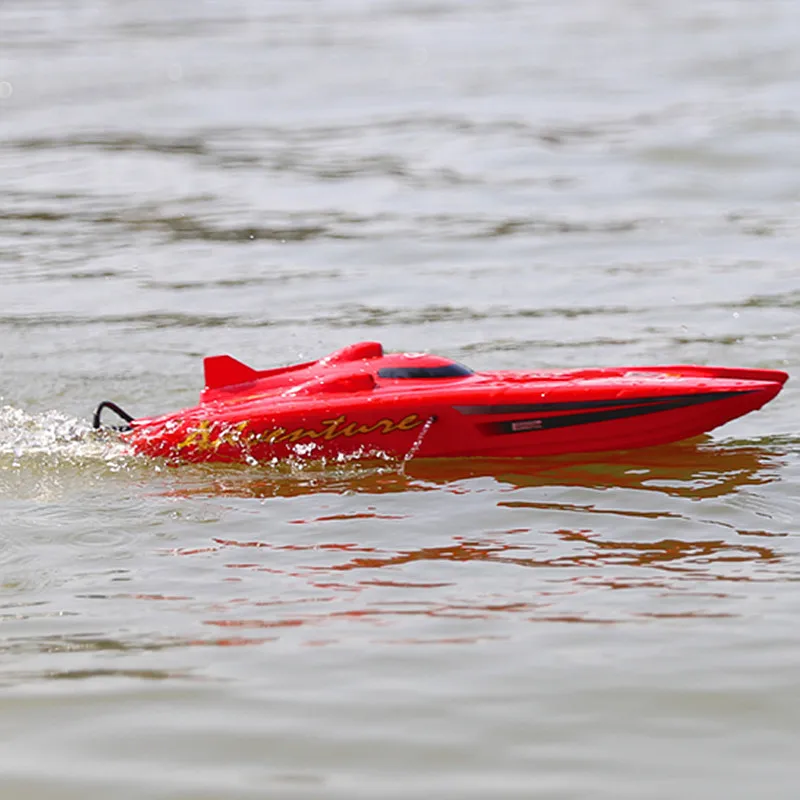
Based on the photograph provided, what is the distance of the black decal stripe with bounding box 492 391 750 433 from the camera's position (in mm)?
8914

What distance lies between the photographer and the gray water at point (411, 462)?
17.8ft

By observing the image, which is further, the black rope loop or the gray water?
the black rope loop

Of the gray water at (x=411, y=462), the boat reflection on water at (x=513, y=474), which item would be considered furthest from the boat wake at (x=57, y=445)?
the boat reflection on water at (x=513, y=474)

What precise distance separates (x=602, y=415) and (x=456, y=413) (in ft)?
2.87

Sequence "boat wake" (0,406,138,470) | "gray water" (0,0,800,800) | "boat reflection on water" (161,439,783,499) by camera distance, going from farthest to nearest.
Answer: "boat wake" (0,406,138,470) → "boat reflection on water" (161,439,783,499) → "gray water" (0,0,800,800)

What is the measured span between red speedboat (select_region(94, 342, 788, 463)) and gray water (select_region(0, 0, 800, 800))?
0.59 feet

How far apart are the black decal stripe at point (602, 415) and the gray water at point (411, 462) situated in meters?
0.25

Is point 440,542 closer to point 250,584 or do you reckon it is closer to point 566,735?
point 250,584

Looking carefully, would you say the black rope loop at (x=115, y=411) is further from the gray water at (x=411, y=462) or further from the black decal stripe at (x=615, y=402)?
the black decal stripe at (x=615, y=402)

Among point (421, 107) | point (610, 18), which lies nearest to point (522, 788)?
point (421, 107)

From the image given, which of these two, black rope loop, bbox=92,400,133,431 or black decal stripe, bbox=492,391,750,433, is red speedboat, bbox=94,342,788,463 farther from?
black rope loop, bbox=92,400,133,431

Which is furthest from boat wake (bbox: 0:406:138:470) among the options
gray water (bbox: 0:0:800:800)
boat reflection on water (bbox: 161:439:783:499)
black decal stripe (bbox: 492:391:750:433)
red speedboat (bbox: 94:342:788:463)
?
black decal stripe (bbox: 492:391:750:433)

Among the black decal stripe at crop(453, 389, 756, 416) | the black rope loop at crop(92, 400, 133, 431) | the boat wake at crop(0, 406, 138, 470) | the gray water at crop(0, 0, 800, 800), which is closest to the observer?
the gray water at crop(0, 0, 800, 800)

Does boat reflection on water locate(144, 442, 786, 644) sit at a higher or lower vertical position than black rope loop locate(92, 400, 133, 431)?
lower
